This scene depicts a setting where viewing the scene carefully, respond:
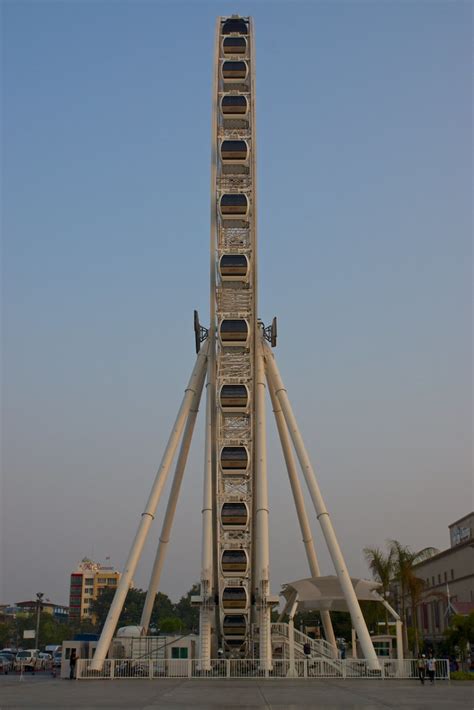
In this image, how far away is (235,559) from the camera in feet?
152

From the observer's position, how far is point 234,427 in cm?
4888

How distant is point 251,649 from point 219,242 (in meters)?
24.3

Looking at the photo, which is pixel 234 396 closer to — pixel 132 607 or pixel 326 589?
pixel 326 589

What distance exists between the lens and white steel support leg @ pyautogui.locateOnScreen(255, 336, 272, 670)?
1641 inches

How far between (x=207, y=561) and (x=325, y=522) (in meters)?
6.69

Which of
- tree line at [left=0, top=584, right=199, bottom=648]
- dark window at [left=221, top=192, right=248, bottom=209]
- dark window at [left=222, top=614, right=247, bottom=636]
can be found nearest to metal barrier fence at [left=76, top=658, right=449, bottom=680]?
dark window at [left=222, top=614, right=247, bottom=636]

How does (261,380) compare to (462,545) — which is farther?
(462,545)

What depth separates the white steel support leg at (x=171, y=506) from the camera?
168ft

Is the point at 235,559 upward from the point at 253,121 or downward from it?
downward

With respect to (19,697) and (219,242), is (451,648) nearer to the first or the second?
(219,242)

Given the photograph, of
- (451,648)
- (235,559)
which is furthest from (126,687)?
(451,648)

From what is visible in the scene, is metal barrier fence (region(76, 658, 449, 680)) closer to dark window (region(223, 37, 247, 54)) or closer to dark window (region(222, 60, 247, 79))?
dark window (region(222, 60, 247, 79))

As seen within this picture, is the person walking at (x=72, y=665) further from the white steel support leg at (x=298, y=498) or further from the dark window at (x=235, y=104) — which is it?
the dark window at (x=235, y=104)

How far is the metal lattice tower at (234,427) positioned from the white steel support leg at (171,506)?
7 cm
